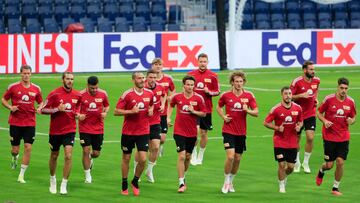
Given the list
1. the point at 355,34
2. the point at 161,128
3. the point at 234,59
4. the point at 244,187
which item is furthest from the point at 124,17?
the point at 244,187

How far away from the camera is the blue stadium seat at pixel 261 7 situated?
52188 mm

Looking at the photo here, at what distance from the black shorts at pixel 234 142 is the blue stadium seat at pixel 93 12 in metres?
29.1

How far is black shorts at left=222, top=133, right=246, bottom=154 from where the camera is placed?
20.5m

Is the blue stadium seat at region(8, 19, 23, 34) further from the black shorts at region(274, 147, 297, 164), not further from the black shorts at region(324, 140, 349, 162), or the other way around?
the black shorts at region(324, 140, 349, 162)

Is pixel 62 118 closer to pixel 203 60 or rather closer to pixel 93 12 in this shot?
pixel 203 60

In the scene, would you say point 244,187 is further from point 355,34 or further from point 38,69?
point 355,34

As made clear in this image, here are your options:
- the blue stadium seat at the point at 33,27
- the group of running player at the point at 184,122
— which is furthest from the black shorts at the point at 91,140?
the blue stadium seat at the point at 33,27

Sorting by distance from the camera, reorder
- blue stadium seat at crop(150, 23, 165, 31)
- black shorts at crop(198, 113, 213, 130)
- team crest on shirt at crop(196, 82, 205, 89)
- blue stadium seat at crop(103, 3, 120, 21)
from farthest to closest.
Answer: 1. blue stadium seat at crop(103, 3, 120, 21)
2. blue stadium seat at crop(150, 23, 165, 31)
3. black shorts at crop(198, 113, 213, 130)
4. team crest on shirt at crop(196, 82, 205, 89)

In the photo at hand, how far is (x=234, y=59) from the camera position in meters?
46.1

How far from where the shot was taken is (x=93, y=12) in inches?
1937

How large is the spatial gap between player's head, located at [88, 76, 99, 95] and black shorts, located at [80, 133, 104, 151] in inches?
34.5

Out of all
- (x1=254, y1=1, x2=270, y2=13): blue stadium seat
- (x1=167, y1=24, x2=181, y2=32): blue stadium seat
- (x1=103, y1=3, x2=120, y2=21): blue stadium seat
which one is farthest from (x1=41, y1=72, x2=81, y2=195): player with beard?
(x1=254, y1=1, x2=270, y2=13): blue stadium seat

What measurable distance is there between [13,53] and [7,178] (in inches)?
829

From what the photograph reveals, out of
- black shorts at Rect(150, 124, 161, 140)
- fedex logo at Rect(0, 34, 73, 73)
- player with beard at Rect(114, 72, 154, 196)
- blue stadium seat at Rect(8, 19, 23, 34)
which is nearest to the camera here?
player with beard at Rect(114, 72, 154, 196)
